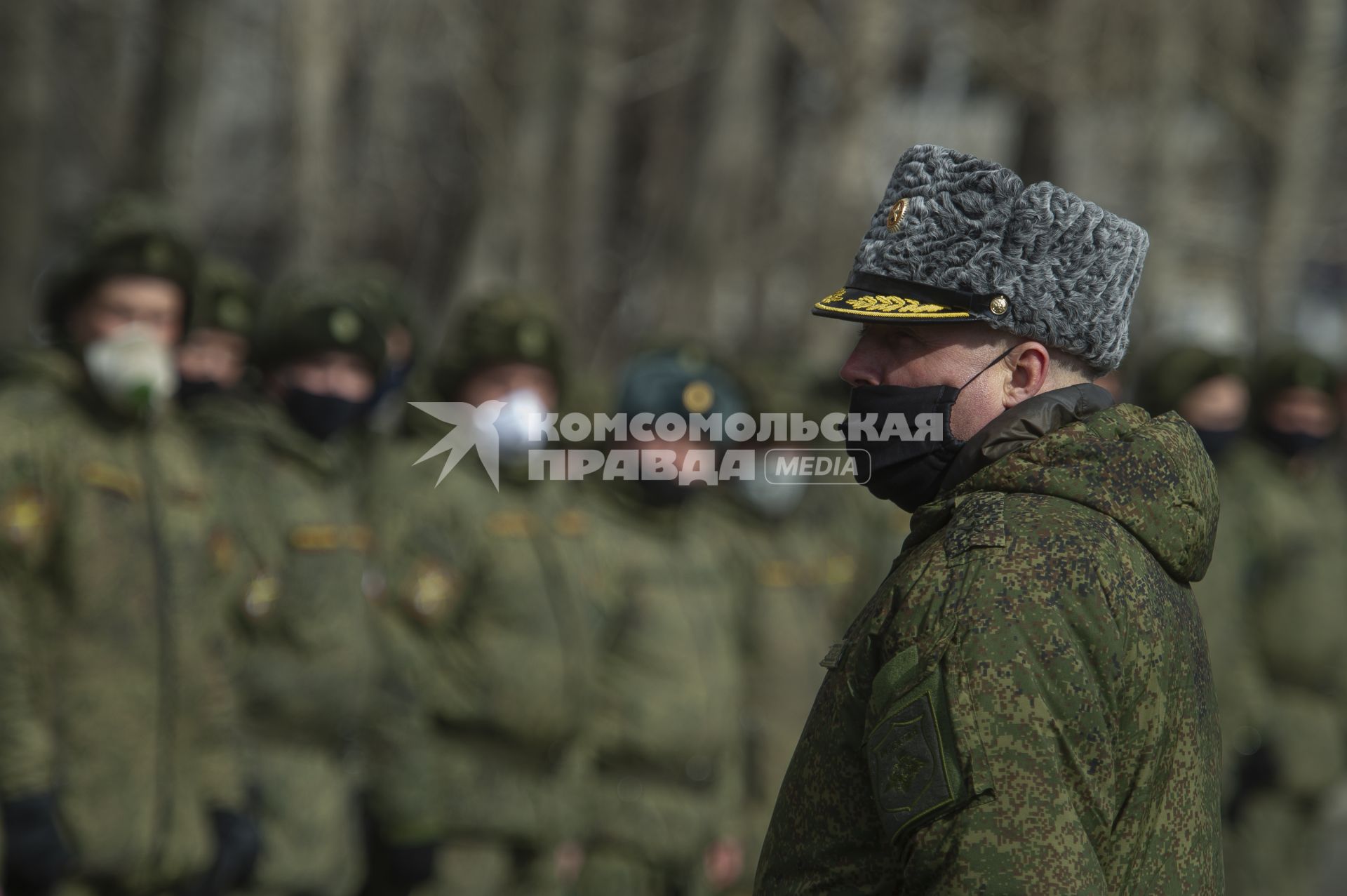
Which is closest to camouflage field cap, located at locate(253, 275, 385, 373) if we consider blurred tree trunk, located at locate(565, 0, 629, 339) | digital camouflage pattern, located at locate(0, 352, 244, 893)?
digital camouflage pattern, located at locate(0, 352, 244, 893)

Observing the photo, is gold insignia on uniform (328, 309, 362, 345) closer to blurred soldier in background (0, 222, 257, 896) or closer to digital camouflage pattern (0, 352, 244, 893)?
blurred soldier in background (0, 222, 257, 896)

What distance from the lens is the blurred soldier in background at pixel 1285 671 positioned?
7.98 meters

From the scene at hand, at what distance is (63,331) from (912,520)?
323 cm

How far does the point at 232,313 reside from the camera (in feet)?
20.1

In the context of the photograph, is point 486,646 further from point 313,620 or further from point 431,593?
point 313,620

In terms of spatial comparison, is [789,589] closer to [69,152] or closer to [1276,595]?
[1276,595]

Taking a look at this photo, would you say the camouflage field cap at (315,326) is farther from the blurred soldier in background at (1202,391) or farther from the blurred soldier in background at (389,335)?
the blurred soldier in background at (1202,391)

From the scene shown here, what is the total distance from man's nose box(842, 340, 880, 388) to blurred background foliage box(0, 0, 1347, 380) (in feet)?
23.9

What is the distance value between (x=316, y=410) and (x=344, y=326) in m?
0.31

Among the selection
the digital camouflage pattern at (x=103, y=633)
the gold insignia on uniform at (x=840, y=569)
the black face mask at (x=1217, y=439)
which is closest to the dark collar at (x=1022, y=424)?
the digital camouflage pattern at (x=103, y=633)

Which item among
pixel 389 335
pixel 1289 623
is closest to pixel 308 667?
pixel 389 335

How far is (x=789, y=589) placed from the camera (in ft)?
24.3

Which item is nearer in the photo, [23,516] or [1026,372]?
[1026,372]

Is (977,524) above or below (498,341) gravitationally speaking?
below
